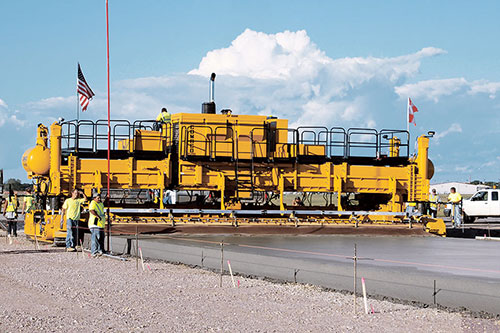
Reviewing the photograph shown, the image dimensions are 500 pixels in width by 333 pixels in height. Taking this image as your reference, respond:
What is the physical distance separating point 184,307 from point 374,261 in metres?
4.13

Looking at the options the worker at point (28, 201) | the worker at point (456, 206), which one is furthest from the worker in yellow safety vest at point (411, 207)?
the worker at point (28, 201)

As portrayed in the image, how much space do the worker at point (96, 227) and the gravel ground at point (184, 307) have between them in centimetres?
330

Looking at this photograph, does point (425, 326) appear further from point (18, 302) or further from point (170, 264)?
point (170, 264)

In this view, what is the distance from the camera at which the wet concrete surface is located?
10.1 metres

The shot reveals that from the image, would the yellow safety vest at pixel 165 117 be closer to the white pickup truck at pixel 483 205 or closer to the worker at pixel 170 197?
the worker at pixel 170 197

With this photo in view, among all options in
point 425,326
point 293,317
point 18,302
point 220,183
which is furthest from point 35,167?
point 425,326

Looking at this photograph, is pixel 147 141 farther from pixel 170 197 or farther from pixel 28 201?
pixel 28 201

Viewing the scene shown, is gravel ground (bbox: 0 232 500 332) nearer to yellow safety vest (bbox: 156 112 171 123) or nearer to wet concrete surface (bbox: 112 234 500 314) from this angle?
wet concrete surface (bbox: 112 234 500 314)

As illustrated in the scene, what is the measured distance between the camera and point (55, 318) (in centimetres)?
912

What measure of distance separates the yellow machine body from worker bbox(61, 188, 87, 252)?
1067 mm

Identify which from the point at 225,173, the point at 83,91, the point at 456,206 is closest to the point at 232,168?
the point at 225,173

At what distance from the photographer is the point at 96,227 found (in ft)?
57.0

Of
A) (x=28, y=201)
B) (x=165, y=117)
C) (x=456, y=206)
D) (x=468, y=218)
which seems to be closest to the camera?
(x=165, y=117)

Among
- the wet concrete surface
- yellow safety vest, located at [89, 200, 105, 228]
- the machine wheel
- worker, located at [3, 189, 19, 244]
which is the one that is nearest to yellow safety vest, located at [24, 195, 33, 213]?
worker, located at [3, 189, 19, 244]
